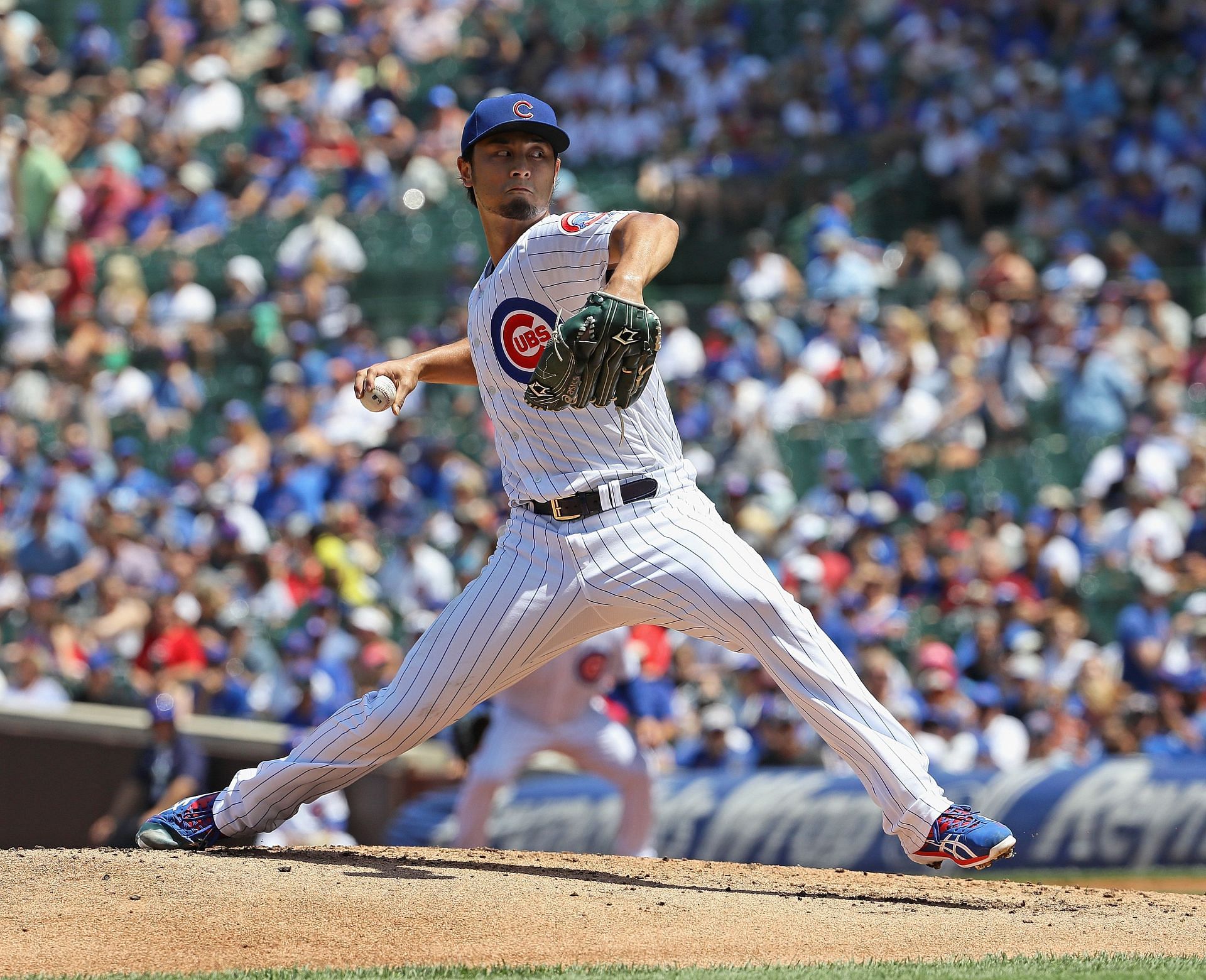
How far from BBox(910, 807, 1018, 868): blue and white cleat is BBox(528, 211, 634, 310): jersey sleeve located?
1463 mm

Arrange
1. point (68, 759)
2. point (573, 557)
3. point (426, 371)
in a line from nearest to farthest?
point (573, 557) < point (426, 371) < point (68, 759)

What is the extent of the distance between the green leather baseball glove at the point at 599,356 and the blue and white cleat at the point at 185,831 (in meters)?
1.71

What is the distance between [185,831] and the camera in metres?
4.96

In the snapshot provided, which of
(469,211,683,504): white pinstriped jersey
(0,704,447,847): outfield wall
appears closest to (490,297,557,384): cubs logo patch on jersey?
(469,211,683,504): white pinstriped jersey

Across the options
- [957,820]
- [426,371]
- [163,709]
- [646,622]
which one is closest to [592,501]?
[646,622]

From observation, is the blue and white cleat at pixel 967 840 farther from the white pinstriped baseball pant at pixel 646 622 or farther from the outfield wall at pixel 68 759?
the outfield wall at pixel 68 759

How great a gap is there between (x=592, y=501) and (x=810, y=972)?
1220mm

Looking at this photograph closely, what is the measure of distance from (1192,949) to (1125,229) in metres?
8.73

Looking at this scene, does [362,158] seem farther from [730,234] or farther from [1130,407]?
[1130,407]

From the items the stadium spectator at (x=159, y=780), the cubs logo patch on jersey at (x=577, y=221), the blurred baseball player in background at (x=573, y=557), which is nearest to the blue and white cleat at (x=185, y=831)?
the blurred baseball player in background at (x=573, y=557)

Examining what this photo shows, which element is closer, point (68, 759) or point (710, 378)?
point (68, 759)

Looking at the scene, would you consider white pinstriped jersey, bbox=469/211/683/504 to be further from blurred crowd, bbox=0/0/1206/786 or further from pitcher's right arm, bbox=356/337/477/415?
blurred crowd, bbox=0/0/1206/786

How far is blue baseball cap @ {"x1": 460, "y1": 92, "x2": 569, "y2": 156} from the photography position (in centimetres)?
444

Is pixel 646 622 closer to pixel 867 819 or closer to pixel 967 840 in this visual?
pixel 967 840
